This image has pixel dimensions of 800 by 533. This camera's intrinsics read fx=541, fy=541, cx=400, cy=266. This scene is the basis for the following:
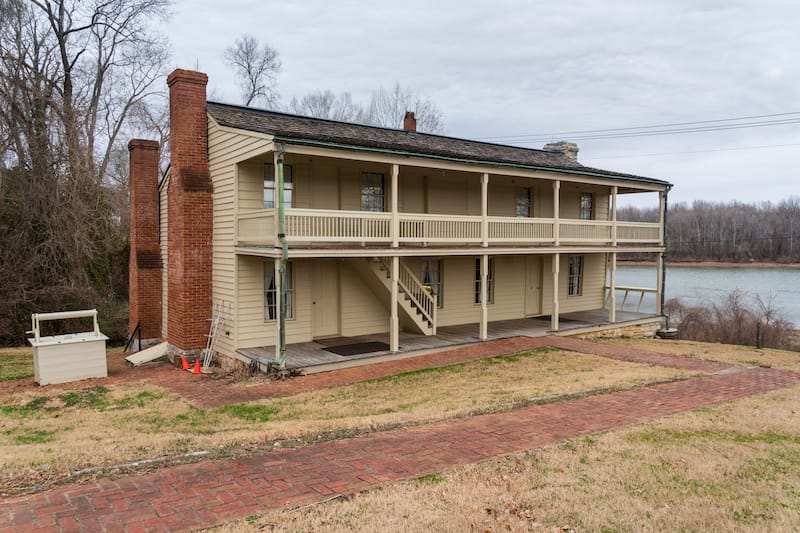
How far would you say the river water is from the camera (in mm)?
37238

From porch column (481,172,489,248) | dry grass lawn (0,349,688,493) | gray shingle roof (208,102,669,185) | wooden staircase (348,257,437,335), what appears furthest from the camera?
porch column (481,172,489,248)

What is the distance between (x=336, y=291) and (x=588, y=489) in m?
10.7

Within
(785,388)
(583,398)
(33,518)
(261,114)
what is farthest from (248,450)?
(261,114)

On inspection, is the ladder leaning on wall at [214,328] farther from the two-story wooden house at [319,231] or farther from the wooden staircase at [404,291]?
the wooden staircase at [404,291]

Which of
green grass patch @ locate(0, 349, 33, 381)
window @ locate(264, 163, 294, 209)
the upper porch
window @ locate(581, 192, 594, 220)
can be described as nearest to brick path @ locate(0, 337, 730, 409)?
green grass patch @ locate(0, 349, 33, 381)

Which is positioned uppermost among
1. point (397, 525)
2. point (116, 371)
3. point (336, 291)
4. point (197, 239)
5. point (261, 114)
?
point (261, 114)

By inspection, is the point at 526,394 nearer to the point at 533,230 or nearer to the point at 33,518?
the point at 33,518

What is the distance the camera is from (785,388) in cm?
1033

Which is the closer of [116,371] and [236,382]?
[236,382]

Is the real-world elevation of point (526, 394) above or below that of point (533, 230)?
below

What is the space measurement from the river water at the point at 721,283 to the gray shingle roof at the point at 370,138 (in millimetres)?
16111

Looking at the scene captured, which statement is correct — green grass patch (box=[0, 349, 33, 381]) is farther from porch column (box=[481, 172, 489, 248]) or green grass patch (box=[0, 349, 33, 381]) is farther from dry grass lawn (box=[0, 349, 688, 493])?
porch column (box=[481, 172, 489, 248])

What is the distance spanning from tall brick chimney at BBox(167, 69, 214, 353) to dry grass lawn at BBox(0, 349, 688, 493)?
252 cm

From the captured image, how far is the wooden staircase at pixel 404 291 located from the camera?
14703mm
